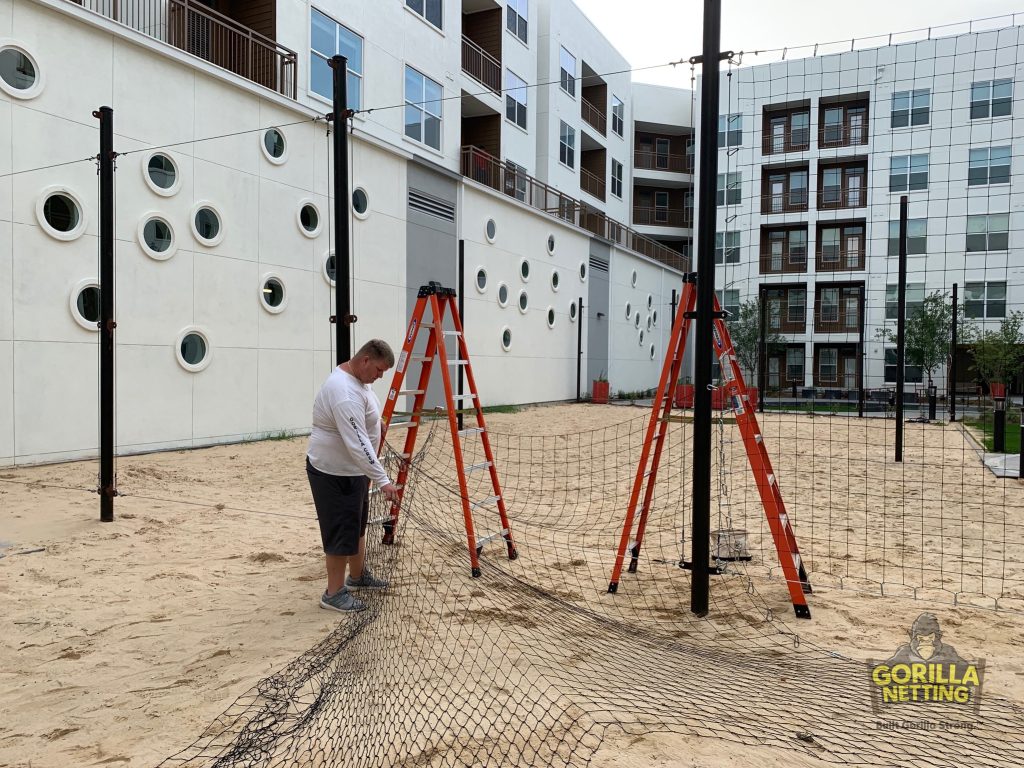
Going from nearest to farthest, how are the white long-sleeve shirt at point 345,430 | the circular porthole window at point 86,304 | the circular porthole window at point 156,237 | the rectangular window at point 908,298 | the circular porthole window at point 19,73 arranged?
the white long-sleeve shirt at point 345,430
the circular porthole window at point 19,73
the circular porthole window at point 86,304
the circular porthole window at point 156,237
the rectangular window at point 908,298

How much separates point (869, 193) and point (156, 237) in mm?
34036

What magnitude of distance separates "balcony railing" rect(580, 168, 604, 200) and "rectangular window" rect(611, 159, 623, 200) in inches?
51.1

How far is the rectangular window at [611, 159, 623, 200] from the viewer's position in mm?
33344

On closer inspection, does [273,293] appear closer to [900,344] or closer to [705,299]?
[900,344]

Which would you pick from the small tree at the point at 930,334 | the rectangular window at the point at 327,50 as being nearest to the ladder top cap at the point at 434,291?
the rectangular window at the point at 327,50

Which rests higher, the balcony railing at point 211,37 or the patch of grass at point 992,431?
the balcony railing at point 211,37

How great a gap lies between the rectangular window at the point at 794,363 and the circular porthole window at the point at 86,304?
32.9 metres

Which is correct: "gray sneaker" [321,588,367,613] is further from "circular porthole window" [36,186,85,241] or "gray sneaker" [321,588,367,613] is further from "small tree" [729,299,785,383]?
"small tree" [729,299,785,383]

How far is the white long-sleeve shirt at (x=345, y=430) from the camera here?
3.90m

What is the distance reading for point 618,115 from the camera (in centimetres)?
3347

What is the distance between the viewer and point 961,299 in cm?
3331

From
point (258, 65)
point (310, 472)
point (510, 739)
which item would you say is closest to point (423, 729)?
point (510, 739)

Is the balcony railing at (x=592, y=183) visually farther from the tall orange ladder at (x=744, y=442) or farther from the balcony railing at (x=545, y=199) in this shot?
the tall orange ladder at (x=744, y=442)

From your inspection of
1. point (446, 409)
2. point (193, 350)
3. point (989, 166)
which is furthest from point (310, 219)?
point (989, 166)
